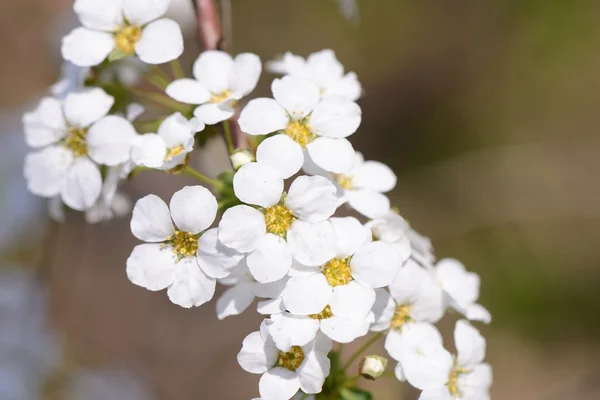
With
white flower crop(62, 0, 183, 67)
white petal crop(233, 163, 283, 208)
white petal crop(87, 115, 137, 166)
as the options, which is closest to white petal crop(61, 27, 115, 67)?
white flower crop(62, 0, 183, 67)

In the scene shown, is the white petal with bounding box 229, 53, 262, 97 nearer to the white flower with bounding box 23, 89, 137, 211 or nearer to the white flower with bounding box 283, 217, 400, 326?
the white flower with bounding box 23, 89, 137, 211

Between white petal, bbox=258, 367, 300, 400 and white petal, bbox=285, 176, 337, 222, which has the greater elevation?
white petal, bbox=285, 176, 337, 222

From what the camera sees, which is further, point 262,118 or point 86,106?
point 86,106

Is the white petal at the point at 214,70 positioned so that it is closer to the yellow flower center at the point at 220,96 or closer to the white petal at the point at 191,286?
the yellow flower center at the point at 220,96

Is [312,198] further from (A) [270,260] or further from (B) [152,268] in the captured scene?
(B) [152,268]

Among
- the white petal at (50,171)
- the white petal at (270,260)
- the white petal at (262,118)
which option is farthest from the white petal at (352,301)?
the white petal at (50,171)

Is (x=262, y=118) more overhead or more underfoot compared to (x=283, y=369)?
more overhead

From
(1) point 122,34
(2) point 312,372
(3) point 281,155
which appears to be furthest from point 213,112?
(2) point 312,372
